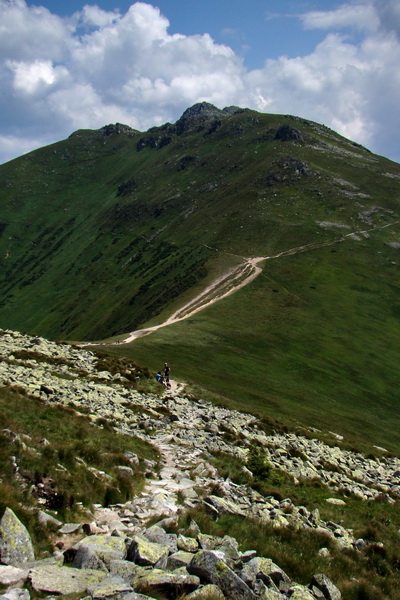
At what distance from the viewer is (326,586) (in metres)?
10.6

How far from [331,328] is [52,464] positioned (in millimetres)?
89870

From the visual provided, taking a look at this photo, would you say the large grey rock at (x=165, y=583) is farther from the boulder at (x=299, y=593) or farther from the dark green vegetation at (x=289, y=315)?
the dark green vegetation at (x=289, y=315)

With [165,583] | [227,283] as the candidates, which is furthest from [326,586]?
[227,283]

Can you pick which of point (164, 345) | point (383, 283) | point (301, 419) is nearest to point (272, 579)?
point (301, 419)

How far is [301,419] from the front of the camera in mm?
47719

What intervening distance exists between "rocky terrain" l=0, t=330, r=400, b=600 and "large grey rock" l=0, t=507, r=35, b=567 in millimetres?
22

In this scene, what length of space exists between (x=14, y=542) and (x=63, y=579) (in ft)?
5.28

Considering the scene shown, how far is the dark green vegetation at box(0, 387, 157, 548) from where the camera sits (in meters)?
11.7

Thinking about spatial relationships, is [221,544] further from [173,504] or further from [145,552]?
[173,504]

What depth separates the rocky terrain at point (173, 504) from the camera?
8.68 meters

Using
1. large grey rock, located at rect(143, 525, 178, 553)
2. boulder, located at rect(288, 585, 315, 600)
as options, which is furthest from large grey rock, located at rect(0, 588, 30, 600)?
boulder, located at rect(288, 585, 315, 600)

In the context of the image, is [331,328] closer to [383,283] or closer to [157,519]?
[383,283]

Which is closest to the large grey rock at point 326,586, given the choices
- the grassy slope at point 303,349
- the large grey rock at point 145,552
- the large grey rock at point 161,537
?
the large grey rock at point 161,537

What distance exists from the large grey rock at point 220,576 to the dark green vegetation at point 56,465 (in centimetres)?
380
